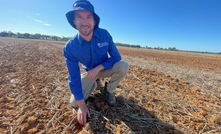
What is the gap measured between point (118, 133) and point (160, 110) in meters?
1.04

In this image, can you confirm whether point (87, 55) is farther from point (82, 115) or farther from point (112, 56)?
point (82, 115)

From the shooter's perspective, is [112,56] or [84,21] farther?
[112,56]

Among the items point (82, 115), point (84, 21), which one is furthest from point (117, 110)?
point (84, 21)

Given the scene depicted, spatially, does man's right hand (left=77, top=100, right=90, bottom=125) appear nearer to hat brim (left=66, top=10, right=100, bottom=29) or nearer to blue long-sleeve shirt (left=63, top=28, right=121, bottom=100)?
blue long-sleeve shirt (left=63, top=28, right=121, bottom=100)

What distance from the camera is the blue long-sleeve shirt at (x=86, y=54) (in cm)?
236

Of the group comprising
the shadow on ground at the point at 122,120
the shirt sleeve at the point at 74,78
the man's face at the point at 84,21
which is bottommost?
the shadow on ground at the point at 122,120

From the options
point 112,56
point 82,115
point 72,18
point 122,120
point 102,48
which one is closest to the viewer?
point 82,115

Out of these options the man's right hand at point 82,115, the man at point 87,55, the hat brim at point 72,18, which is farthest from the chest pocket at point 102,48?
the man's right hand at point 82,115

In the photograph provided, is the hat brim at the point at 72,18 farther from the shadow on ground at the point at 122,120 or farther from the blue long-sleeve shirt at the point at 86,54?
the shadow on ground at the point at 122,120

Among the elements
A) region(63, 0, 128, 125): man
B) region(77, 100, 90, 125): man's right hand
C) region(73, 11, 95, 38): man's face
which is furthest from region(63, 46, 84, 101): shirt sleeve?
region(73, 11, 95, 38): man's face

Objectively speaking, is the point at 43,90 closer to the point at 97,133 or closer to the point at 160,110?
the point at 97,133

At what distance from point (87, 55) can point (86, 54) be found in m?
0.03

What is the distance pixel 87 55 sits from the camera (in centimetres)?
257

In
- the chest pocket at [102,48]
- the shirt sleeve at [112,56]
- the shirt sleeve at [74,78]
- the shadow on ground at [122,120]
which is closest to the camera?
the shadow on ground at [122,120]
